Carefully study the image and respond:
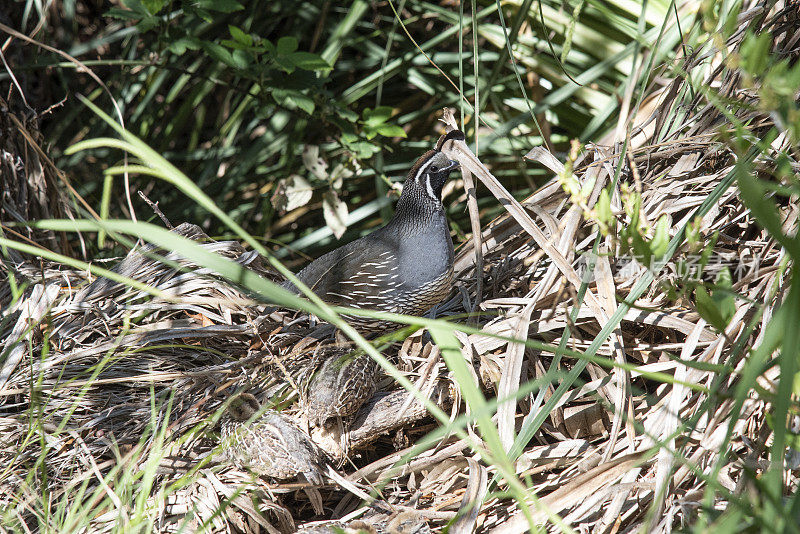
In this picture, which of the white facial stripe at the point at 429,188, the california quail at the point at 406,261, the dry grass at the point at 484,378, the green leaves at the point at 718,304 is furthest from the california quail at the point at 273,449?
the green leaves at the point at 718,304

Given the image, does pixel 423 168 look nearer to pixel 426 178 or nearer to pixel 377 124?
pixel 426 178

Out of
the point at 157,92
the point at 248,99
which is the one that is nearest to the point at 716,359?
the point at 248,99

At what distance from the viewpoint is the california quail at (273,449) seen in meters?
1.59

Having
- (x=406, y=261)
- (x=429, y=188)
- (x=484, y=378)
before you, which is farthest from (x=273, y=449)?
(x=429, y=188)

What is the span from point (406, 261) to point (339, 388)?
480mm

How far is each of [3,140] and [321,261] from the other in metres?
1.18

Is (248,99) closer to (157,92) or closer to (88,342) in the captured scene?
(157,92)

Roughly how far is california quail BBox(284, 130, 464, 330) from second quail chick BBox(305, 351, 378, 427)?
0.86 feet

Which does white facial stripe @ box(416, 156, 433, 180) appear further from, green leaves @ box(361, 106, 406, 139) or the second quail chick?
the second quail chick

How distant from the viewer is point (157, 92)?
3221 millimetres

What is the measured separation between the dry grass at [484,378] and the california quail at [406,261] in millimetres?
103

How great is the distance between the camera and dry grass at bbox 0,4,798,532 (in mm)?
1438

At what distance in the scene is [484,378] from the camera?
1.76 m

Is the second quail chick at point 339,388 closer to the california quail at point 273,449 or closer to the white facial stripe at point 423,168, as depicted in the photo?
the california quail at point 273,449
